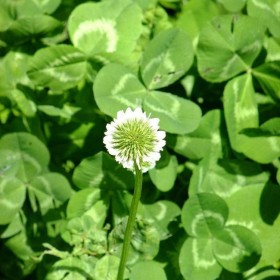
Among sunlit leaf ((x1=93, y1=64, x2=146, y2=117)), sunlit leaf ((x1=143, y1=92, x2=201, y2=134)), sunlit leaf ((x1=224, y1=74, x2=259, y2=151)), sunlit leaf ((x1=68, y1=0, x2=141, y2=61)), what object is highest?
sunlit leaf ((x1=68, y1=0, x2=141, y2=61))

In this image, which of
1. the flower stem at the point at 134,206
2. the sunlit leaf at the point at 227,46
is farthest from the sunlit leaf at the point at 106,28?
the flower stem at the point at 134,206

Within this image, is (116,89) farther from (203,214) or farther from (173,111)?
(203,214)

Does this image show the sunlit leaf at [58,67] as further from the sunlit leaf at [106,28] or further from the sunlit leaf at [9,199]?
the sunlit leaf at [9,199]

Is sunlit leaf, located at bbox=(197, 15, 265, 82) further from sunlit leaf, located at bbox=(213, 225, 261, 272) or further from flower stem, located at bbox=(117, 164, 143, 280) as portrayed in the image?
flower stem, located at bbox=(117, 164, 143, 280)

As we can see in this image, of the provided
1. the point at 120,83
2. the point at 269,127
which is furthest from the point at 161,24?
the point at 269,127

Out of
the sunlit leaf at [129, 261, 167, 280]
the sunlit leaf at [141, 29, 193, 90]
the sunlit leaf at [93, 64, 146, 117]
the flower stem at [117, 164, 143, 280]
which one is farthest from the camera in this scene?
the sunlit leaf at [141, 29, 193, 90]

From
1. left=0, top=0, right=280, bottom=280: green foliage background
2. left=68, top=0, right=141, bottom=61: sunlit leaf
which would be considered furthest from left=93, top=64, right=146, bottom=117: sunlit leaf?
left=68, top=0, right=141, bottom=61: sunlit leaf

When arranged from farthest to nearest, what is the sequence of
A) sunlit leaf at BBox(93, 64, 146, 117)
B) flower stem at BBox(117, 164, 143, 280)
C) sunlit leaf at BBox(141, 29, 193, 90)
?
sunlit leaf at BBox(141, 29, 193, 90), sunlit leaf at BBox(93, 64, 146, 117), flower stem at BBox(117, 164, 143, 280)
